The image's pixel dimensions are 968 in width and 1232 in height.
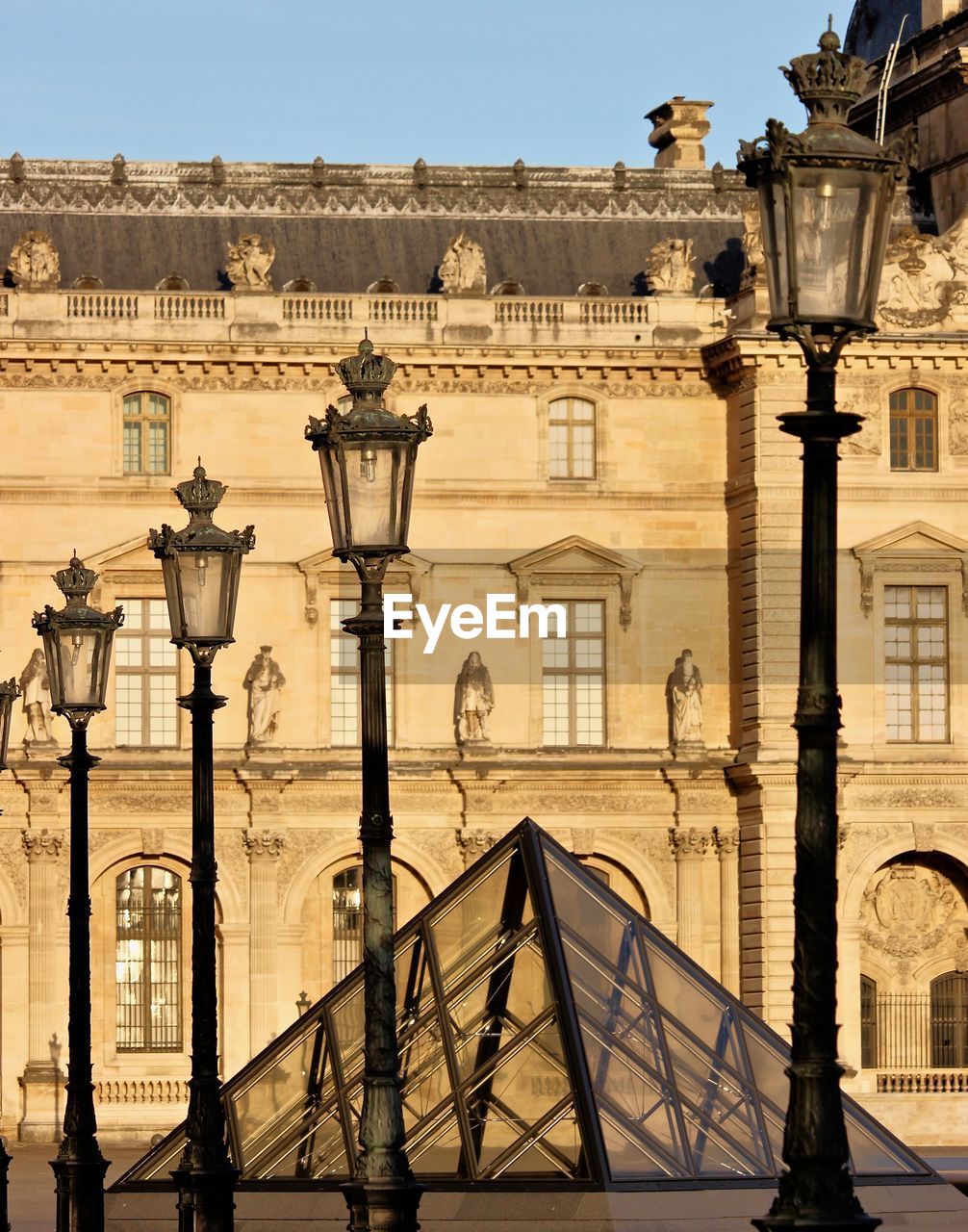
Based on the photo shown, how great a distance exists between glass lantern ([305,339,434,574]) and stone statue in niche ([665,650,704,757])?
3249 cm

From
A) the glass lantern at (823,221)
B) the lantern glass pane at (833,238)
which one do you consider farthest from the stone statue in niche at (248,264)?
the lantern glass pane at (833,238)

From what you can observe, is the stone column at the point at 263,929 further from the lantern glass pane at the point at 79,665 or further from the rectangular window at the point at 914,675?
the lantern glass pane at the point at 79,665

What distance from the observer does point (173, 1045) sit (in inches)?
1999

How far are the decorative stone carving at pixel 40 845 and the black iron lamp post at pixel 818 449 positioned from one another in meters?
37.6

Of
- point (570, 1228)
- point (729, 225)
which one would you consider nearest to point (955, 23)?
point (729, 225)

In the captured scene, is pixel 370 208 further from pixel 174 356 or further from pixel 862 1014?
pixel 862 1014

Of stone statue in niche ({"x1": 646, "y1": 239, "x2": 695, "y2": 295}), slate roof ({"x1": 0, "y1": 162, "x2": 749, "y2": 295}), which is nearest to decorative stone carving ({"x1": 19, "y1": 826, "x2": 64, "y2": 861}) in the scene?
slate roof ({"x1": 0, "y1": 162, "x2": 749, "y2": 295})

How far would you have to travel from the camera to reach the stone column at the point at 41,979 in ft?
163

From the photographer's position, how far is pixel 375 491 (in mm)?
19031

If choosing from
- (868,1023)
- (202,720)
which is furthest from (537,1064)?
(868,1023)

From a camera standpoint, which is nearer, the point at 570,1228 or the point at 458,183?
the point at 570,1228

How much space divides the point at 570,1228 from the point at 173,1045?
28.4m

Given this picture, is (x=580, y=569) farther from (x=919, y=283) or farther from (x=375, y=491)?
(x=375, y=491)
